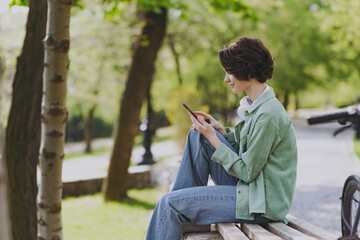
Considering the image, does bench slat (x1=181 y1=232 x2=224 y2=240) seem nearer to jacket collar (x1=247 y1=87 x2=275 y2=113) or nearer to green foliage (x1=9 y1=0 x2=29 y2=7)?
jacket collar (x1=247 y1=87 x2=275 y2=113)

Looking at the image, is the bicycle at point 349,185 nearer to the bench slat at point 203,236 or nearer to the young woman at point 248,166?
the young woman at point 248,166

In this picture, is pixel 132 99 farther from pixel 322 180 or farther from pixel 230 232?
pixel 230 232

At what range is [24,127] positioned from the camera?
492 cm

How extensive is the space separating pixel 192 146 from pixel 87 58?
53.5 feet

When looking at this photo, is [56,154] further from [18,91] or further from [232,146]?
[18,91]

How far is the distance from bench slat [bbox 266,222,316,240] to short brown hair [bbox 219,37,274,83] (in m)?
0.91

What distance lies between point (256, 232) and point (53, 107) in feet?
5.41

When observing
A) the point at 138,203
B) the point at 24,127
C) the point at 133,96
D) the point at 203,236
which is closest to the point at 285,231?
the point at 203,236

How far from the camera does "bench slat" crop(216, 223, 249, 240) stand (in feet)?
9.15

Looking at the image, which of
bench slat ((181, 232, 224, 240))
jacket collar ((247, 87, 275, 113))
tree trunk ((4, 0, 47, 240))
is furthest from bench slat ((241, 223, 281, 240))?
tree trunk ((4, 0, 47, 240))

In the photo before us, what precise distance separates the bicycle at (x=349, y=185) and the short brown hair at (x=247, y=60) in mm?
532

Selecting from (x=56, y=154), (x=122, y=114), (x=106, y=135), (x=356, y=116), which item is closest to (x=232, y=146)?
(x=356, y=116)

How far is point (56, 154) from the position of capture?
3.63 m

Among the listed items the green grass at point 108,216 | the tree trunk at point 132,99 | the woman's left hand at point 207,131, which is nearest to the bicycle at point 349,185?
the woman's left hand at point 207,131
